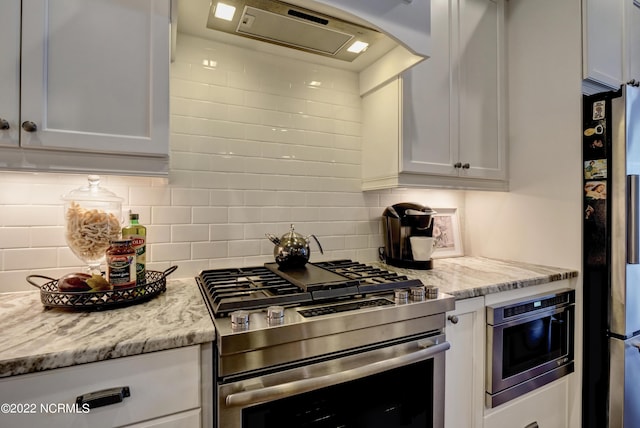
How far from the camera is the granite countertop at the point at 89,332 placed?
721 millimetres

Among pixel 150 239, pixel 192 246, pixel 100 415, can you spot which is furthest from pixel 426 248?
pixel 100 415

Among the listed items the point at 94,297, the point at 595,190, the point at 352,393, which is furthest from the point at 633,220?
the point at 94,297

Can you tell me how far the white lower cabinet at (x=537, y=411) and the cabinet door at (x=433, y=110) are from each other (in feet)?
3.73

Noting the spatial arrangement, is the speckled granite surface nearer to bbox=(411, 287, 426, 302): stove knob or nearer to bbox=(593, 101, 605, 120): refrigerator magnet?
bbox=(411, 287, 426, 302): stove knob

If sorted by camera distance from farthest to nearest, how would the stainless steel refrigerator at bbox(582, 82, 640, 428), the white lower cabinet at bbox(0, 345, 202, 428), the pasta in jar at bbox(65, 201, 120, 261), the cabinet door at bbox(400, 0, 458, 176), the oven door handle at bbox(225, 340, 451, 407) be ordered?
the cabinet door at bbox(400, 0, 458, 176), the stainless steel refrigerator at bbox(582, 82, 640, 428), the pasta in jar at bbox(65, 201, 120, 261), the oven door handle at bbox(225, 340, 451, 407), the white lower cabinet at bbox(0, 345, 202, 428)

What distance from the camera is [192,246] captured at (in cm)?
152

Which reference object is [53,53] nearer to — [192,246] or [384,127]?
[192,246]

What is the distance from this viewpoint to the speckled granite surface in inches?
54.5

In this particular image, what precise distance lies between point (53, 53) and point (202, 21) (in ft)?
2.00

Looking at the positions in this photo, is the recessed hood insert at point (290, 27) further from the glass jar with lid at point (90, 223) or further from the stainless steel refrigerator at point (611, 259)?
the stainless steel refrigerator at point (611, 259)

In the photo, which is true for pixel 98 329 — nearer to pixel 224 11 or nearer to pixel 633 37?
pixel 224 11

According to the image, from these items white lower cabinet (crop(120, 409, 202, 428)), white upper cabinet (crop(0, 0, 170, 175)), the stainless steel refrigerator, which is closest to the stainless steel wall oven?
the stainless steel refrigerator

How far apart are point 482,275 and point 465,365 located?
47cm

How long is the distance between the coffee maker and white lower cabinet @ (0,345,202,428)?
1.21 metres
